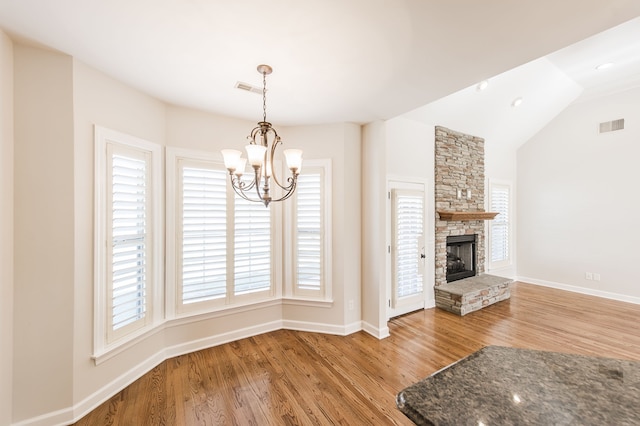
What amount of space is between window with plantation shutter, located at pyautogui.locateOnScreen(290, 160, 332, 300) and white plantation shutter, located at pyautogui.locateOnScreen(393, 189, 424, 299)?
1092 millimetres

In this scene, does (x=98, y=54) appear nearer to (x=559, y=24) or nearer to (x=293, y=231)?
(x=293, y=231)

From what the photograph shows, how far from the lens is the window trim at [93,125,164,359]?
214cm

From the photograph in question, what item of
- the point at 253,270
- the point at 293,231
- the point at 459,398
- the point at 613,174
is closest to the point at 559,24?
the point at 459,398

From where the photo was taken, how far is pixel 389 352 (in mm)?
2934

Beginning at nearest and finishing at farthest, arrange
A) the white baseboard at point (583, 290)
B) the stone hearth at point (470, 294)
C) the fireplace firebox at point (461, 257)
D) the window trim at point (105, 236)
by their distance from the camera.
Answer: the window trim at point (105, 236) → the stone hearth at point (470, 294) → the white baseboard at point (583, 290) → the fireplace firebox at point (461, 257)

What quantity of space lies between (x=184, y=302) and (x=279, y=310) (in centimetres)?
119

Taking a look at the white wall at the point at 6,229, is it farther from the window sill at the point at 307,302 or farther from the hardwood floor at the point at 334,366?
the window sill at the point at 307,302

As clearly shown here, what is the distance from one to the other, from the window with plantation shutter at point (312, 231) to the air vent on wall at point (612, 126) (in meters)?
5.47

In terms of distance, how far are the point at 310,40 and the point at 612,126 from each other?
6183 millimetres

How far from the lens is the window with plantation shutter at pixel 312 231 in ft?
11.1

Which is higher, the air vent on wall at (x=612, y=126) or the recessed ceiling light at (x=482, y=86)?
the recessed ceiling light at (x=482, y=86)

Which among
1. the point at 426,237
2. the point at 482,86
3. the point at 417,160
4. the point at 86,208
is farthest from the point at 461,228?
the point at 86,208

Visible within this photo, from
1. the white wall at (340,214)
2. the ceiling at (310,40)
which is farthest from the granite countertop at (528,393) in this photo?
the white wall at (340,214)

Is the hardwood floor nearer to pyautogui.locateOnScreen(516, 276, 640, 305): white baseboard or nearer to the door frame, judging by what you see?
the door frame
